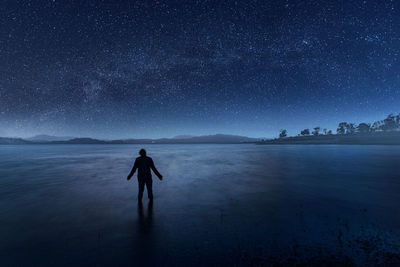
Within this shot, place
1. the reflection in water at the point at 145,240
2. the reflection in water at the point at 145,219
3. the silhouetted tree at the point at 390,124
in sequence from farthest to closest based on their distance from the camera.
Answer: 1. the silhouetted tree at the point at 390,124
2. the reflection in water at the point at 145,219
3. the reflection in water at the point at 145,240

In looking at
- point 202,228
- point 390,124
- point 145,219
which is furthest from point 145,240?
point 390,124

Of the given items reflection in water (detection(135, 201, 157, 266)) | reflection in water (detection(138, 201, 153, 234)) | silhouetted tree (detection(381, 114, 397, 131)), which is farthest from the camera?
silhouetted tree (detection(381, 114, 397, 131))

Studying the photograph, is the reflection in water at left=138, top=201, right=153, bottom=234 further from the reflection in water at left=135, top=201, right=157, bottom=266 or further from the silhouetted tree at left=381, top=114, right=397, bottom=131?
the silhouetted tree at left=381, top=114, right=397, bottom=131

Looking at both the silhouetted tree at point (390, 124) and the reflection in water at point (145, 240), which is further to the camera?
the silhouetted tree at point (390, 124)

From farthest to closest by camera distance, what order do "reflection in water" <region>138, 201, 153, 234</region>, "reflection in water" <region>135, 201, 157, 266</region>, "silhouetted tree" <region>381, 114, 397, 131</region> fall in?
"silhouetted tree" <region>381, 114, 397, 131</region> < "reflection in water" <region>138, 201, 153, 234</region> < "reflection in water" <region>135, 201, 157, 266</region>

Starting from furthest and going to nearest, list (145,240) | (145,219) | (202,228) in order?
(145,219) < (202,228) < (145,240)

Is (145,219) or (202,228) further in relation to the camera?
(145,219)

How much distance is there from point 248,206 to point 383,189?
896cm

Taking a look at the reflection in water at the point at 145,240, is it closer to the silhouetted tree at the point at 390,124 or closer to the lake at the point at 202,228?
the lake at the point at 202,228

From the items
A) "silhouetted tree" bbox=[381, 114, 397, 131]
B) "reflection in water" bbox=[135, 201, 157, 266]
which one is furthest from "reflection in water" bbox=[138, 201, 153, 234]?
"silhouetted tree" bbox=[381, 114, 397, 131]

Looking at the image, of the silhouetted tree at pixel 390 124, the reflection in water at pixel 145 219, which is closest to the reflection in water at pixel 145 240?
the reflection in water at pixel 145 219

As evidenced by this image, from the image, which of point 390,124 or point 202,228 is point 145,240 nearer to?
point 202,228

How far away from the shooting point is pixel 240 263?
12.1 ft

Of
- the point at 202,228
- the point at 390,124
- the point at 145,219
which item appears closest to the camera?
the point at 202,228
